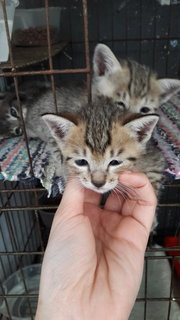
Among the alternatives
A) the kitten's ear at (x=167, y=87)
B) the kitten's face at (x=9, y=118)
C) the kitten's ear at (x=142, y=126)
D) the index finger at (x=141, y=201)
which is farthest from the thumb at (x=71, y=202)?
the kitten's ear at (x=167, y=87)

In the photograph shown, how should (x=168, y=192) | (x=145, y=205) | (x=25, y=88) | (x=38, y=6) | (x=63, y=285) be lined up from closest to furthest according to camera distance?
(x=63, y=285)
(x=145, y=205)
(x=25, y=88)
(x=38, y=6)
(x=168, y=192)

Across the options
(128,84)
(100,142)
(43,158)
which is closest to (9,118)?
(43,158)

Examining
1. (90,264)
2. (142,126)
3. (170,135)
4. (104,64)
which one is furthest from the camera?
(104,64)

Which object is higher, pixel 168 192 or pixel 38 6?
pixel 38 6

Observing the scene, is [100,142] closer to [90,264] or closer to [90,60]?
[90,264]

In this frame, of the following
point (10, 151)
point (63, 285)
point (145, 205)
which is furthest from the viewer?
point (10, 151)

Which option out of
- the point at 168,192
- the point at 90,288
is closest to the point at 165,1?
the point at 168,192

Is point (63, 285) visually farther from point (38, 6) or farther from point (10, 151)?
point (38, 6)

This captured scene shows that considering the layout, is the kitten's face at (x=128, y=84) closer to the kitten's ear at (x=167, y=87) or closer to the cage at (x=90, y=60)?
the kitten's ear at (x=167, y=87)
